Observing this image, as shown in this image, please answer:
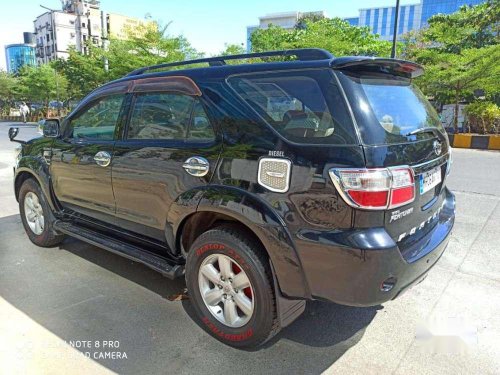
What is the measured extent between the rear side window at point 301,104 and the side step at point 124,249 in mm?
1358

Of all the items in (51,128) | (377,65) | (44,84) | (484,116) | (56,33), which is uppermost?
(56,33)

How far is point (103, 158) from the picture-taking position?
3.42 m

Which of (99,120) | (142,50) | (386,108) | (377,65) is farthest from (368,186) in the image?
(142,50)

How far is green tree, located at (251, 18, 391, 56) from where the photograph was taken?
1897 cm

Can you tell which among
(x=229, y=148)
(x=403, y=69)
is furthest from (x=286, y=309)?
(x=403, y=69)

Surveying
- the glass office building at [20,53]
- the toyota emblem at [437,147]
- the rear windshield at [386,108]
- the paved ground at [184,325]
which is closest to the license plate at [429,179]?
the toyota emblem at [437,147]

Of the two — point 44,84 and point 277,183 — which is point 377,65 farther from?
point 44,84

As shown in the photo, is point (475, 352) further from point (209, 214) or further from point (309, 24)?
point (309, 24)

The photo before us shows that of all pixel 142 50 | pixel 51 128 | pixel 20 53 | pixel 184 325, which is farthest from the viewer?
pixel 20 53

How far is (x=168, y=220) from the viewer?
2.95m

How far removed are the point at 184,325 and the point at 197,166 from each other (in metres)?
1.21

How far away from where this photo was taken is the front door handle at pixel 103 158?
3.38 metres

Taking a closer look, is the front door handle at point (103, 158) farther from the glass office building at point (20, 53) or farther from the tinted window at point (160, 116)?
the glass office building at point (20, 53)

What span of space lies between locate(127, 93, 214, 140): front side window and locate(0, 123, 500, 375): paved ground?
1.40m
